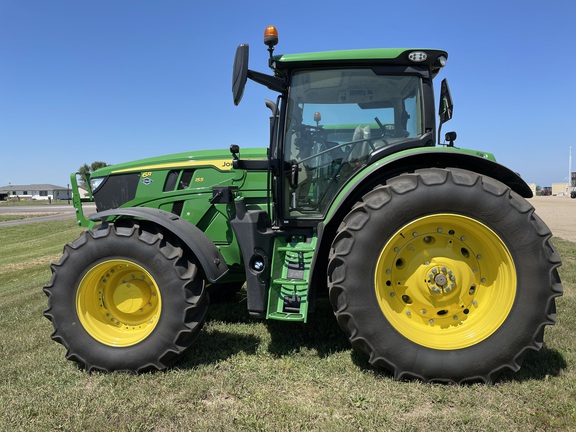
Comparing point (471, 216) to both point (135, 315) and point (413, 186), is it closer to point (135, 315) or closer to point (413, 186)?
point (413, 186)

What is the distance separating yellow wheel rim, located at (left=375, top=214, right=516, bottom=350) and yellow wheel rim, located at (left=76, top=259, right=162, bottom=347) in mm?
1831

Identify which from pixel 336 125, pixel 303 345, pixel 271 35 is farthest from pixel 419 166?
pixel 303 345

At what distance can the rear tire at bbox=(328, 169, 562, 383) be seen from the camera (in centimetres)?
269

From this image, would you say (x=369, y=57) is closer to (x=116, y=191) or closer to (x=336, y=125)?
(x=336, y=125)

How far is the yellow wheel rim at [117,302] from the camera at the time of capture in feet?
10.3

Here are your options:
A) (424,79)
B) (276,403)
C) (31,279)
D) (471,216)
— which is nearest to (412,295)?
(471,216)

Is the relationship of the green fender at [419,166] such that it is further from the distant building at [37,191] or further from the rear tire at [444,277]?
the distant building at [37,191]

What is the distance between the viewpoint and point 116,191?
4.21 m

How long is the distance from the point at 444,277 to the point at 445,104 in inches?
70.8

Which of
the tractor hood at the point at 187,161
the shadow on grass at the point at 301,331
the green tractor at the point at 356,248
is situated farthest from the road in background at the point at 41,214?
the green tractor at the point at 356,248

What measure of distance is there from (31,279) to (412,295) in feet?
25.9

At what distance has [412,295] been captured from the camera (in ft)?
9.57

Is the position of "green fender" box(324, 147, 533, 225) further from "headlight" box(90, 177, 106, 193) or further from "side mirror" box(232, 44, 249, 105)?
"headlight" box(90, 177, 106, 193)

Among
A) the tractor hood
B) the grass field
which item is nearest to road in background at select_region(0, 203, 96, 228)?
the tractor hood
